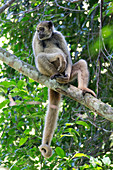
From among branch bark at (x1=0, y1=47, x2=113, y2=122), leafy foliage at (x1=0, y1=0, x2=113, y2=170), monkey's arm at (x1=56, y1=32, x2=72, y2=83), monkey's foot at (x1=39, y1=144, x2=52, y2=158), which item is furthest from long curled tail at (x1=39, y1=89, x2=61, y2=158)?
branch bark at (x1=0, y1=47, x2=113, y2=122)

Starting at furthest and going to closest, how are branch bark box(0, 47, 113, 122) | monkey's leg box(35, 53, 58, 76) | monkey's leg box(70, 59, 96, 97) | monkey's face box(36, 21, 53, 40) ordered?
1. monkey's face box(36, 21, 53, 40)
2. monkey's leg box(35, 53, 58, 76)
3. monkey's leg box(70, 59, 96, 97)
4. branch bark box(0, 47, 113, 122)

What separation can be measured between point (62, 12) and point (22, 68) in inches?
95.9

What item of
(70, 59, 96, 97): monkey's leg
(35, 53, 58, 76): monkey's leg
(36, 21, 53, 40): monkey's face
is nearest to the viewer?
(70, 59, 96, 97): monkey's leg

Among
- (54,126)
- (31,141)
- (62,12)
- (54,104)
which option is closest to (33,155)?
(31,141)

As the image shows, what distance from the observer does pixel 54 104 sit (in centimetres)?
381

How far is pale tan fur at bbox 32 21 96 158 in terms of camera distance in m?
3.43

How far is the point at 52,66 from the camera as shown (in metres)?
3.76

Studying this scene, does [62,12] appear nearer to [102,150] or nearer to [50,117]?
[50,117]

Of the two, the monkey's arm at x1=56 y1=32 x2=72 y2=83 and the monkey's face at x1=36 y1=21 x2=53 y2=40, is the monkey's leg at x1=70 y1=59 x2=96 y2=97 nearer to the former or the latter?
the monkey's arm at x1=56 y1=32 x2=72 y2=83

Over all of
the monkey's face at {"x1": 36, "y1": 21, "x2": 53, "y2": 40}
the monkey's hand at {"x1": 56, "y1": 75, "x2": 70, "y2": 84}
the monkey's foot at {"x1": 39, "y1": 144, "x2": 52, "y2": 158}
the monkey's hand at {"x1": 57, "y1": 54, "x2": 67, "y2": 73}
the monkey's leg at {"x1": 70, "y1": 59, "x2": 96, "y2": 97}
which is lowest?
the monkey's foot at {"x1": 39, "y1": 144, "x2": 52, "y2": 158}

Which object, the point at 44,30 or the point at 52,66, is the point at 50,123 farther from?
the point at 44,30

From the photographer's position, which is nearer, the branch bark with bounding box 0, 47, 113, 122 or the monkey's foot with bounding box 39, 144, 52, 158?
the branch bark with bounding box 0, 47, 113, 122

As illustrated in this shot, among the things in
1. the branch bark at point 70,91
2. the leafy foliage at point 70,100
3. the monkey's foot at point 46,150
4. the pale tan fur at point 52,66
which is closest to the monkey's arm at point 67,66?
the pale tan fur at point 52,66

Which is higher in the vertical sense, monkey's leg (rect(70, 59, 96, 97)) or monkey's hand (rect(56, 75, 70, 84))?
monkey's leg (rect(70, 59, 96, 97))
